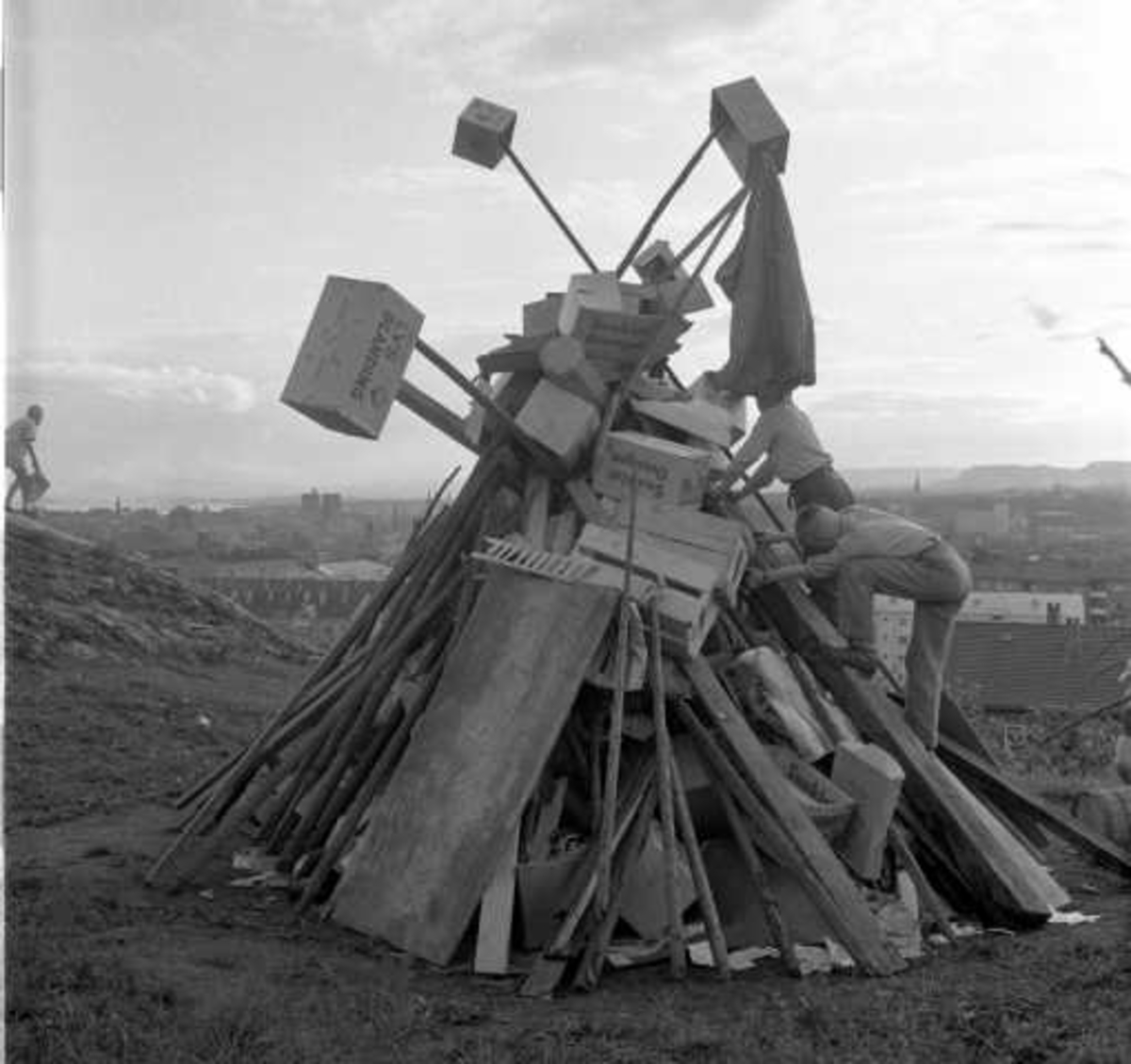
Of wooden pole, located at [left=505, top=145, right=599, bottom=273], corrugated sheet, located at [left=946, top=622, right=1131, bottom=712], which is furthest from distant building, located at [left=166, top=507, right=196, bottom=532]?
wooden pole, located at [left=505, top=145, right=599, bottom=273]

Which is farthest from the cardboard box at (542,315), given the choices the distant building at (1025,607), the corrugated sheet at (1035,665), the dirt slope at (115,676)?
the distant building at (1025,607)

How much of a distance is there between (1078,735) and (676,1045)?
16861 mm

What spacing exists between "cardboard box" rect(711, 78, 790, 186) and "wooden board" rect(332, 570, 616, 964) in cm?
283

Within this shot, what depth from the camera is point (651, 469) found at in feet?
23.7

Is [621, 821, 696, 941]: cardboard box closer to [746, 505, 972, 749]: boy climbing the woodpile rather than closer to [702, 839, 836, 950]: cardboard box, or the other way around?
[702, 839, 836, 950]: cardboard box

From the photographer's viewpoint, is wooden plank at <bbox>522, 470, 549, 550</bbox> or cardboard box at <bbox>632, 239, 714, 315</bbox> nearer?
wooden plank at <bbox>522, 470, 549, 550</bbox>

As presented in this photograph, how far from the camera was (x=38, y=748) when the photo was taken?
9797 millimetres

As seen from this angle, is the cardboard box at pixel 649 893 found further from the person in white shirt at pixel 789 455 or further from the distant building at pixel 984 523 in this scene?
the distant building at pixel 984 523

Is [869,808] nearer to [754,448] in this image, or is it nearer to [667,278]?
[754,448]

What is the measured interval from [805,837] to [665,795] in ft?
2.19

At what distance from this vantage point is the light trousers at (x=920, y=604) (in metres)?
7.16

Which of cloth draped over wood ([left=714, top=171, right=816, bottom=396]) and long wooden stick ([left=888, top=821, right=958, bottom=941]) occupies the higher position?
cloth draped over wood ([left=714, top=171, right=816, bottom=396])

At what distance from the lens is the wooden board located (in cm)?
592

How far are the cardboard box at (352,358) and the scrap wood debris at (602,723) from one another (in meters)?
0.01
